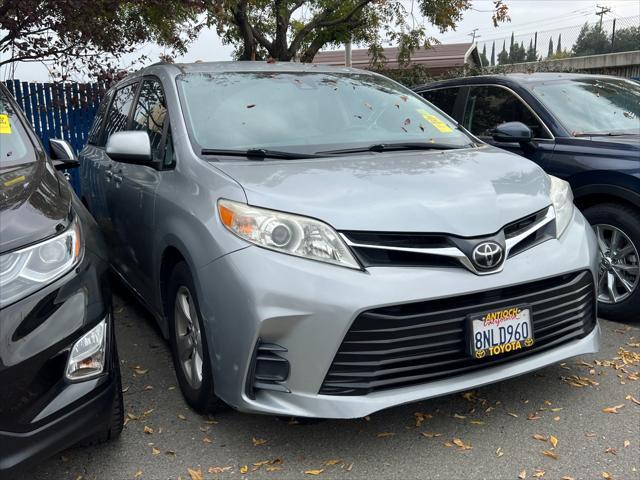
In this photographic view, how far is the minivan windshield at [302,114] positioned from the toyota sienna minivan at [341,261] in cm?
2

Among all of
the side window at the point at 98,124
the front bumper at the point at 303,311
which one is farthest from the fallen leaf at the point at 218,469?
the side window at the point at 98,124

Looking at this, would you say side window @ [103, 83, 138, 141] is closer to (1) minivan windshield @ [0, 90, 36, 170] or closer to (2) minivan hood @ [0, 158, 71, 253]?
(1) minivan windshield @ [0, 90, 36, 170]

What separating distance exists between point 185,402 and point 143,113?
1869mm

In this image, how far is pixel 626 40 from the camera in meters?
18.7

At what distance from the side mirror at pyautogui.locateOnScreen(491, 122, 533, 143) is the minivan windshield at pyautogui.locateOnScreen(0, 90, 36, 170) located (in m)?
3.20

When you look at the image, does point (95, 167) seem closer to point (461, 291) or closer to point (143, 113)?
point (143, 113)

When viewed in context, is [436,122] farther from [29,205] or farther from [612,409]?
[29,205]

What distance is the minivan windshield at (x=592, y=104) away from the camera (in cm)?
456

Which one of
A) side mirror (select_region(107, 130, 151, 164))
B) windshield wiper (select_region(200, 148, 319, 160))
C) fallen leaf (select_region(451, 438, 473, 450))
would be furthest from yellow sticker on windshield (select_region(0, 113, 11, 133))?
fallen leaf (select_region(451, 438, 473, 450))

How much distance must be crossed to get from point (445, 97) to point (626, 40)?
1602cm

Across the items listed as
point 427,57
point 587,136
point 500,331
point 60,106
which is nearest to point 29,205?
point 500,331

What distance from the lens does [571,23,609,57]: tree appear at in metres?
19.4

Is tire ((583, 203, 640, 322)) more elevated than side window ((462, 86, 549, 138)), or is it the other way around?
side window ((462, 86, 549, 138))

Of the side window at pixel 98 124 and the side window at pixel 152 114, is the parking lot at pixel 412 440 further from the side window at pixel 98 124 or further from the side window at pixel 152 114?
the side window at pixel 98 124
